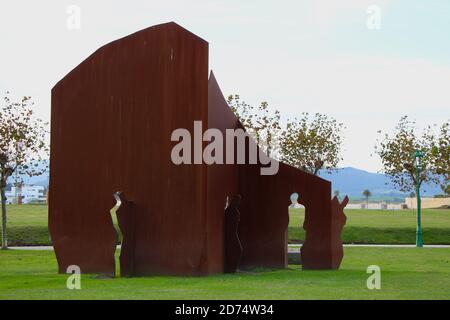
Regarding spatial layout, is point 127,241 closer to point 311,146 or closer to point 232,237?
point 232,237

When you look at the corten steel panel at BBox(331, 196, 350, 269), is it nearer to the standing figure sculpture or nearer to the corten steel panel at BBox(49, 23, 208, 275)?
the standing figure sculpture

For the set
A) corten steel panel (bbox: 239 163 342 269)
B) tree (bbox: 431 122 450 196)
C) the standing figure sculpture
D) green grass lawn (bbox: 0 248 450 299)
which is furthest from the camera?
tree (bbox: 431 122 450 196)

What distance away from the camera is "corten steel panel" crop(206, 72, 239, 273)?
16984 millimetres

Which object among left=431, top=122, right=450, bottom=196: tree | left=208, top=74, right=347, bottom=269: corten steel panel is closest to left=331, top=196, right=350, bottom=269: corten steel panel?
left=208, top=74, right=347, bottom=269: corten steel panel

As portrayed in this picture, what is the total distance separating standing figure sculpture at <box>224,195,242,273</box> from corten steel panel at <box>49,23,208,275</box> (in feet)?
5.16

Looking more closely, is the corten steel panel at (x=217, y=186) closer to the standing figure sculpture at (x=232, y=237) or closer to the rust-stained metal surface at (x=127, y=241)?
the standing figure sculpture at (x=232, y=237)

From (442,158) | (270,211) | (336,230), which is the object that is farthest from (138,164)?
(442,158)

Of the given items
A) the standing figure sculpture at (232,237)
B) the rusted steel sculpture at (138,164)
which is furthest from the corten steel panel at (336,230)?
the rusted steel sculpture at (138,164)

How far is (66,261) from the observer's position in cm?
1748

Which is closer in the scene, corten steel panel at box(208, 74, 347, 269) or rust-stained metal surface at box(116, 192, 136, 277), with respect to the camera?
rust-stained metal surface at box(116, 192, 136, 277)

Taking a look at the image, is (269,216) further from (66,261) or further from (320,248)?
(66,261)

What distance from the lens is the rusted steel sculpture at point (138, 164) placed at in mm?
16547

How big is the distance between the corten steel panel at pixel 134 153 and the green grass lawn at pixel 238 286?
76cm
